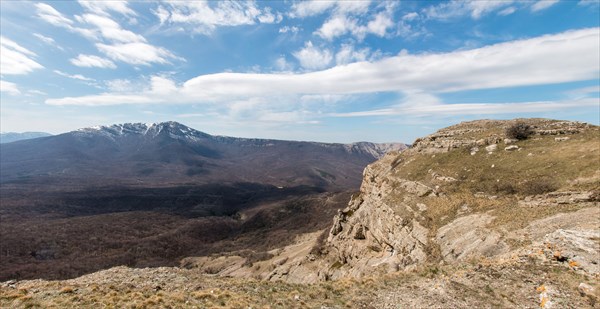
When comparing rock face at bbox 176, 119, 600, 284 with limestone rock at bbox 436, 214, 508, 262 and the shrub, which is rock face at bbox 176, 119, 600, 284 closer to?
limestone rock at bbox 436, 214, 508, 262

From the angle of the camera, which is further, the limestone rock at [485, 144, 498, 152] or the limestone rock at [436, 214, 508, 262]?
the limestone rock at [485, 144, 498, 152]

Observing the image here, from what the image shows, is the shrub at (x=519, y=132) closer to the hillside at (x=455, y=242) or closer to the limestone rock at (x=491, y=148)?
the hillside at (x=455, y=242)

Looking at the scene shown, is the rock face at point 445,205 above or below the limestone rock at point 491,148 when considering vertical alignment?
below

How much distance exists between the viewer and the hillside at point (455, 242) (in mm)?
15836

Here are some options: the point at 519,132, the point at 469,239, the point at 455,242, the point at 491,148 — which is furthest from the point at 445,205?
the point at 519,132

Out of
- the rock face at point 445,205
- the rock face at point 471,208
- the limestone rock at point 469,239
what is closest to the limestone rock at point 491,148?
the rock face at point 445,205

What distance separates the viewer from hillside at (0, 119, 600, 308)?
15836 mm

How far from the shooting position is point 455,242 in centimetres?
2414

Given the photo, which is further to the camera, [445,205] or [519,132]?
[519,132]

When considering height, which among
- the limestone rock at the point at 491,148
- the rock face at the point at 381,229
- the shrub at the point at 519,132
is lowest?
the rock face at the point at 381,229

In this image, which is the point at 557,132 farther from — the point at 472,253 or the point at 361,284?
the point at 361,284

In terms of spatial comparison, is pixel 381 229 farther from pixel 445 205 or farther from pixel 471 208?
pixel 471 208

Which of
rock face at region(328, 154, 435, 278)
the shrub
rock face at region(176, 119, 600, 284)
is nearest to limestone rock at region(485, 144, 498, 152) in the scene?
rock face at region(176, 119, 600, 284)

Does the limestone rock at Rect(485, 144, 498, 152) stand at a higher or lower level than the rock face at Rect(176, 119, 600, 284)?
higher
